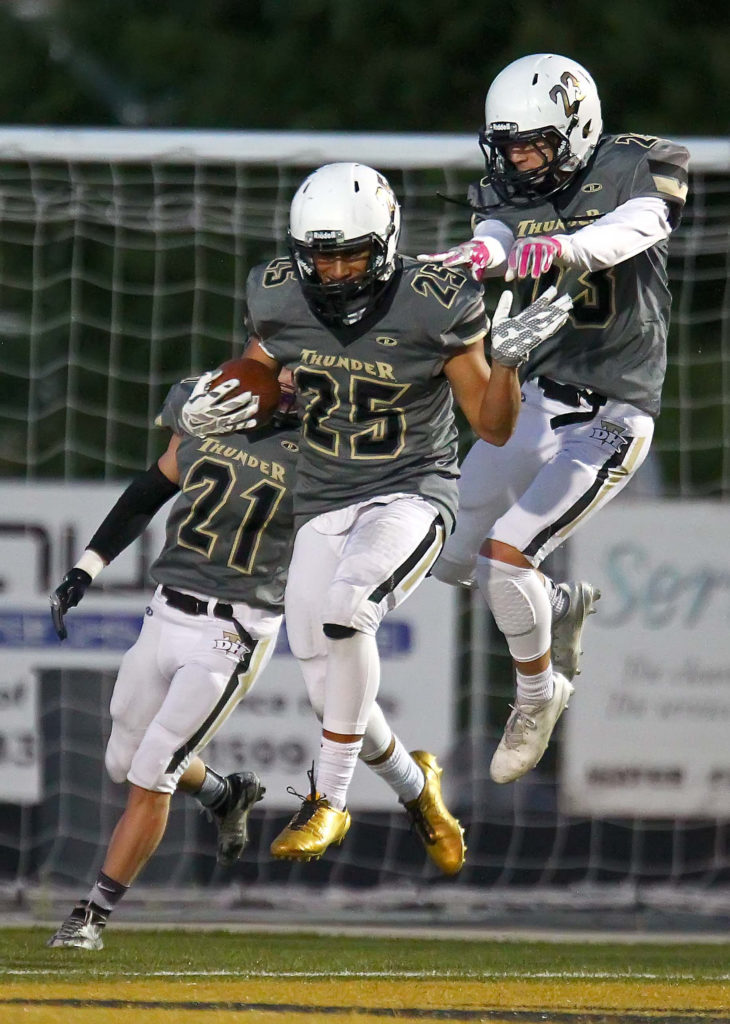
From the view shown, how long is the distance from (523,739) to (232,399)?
146 cm

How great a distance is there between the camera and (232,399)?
6164 millimetres

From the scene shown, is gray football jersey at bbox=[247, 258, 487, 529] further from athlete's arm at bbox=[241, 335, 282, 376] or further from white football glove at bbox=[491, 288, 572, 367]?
white football glove at bbox=[491, 288, 572, 367]

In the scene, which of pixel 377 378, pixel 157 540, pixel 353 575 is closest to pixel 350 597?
pixel 353 575

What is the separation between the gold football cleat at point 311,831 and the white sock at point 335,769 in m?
0.03

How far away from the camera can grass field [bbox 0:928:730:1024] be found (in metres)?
5.45

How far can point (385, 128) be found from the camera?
12.3 meters

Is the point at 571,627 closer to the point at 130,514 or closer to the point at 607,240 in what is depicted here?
the point at 607,240

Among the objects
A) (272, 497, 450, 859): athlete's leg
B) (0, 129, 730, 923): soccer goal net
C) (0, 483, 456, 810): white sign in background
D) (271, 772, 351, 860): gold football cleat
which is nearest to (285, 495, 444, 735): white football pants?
(272, 497, 450, 859): athlete's leg

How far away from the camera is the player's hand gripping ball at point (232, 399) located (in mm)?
6168

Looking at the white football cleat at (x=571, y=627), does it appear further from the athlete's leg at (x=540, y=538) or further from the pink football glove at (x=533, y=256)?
the pink football glove at (x=533, y=256)

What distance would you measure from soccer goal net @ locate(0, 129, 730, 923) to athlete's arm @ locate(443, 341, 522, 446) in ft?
8.12

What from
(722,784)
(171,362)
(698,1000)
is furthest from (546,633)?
(171,362)

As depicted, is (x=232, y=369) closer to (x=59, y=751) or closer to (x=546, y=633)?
(x=546, y=633)

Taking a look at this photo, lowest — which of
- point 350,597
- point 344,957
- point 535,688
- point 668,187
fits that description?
point 344,957
